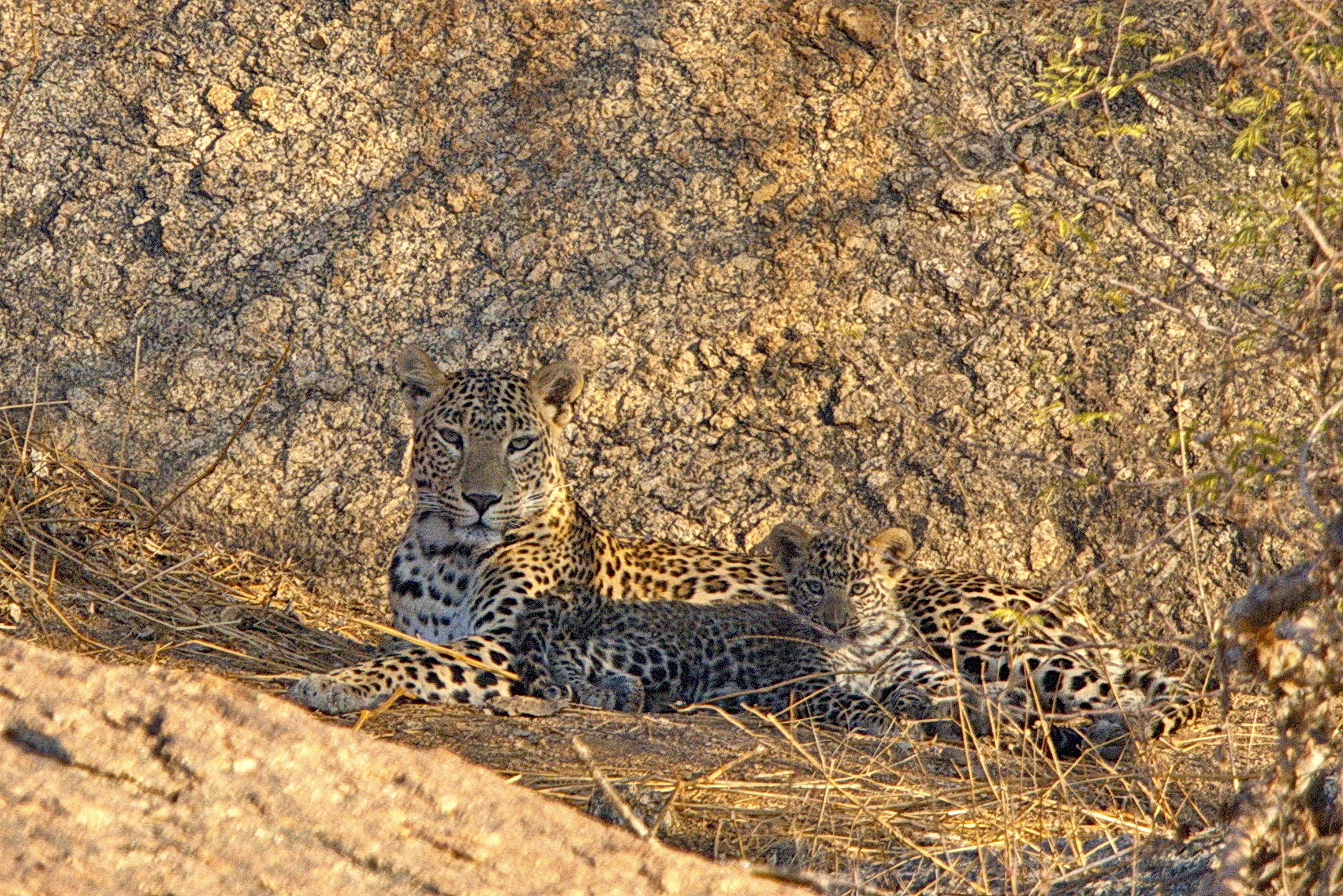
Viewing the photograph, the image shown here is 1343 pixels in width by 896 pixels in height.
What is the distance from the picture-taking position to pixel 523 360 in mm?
8805

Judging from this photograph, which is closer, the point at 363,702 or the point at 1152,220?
the point at 363,702

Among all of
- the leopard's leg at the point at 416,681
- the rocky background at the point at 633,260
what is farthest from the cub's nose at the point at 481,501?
the rocky background at the point at 633,260

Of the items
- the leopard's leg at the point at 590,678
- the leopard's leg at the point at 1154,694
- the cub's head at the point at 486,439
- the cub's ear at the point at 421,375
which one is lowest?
the leopard's leg at the point at 1154,694

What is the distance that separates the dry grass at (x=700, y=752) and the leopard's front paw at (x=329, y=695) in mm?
151

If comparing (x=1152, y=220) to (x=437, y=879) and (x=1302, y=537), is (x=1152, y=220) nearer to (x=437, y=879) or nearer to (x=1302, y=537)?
(x=1302, y=537)

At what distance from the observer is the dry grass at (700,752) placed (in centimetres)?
484

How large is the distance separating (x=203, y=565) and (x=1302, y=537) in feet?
19.2

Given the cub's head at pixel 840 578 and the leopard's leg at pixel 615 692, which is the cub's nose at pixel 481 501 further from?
the cub's head at pixel 840 578

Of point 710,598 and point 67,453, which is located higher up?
point 67,453

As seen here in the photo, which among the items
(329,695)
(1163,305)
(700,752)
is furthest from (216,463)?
(1163,305)

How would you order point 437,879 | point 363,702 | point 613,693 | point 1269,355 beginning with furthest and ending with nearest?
point 613,693 < point 363,702 < point 1269,355 < point 437,879

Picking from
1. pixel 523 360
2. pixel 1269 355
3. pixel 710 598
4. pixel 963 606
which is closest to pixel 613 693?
pixel 710 598

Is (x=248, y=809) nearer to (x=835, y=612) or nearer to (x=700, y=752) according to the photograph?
(x=700, y=752)

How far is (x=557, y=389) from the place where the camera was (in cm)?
795
